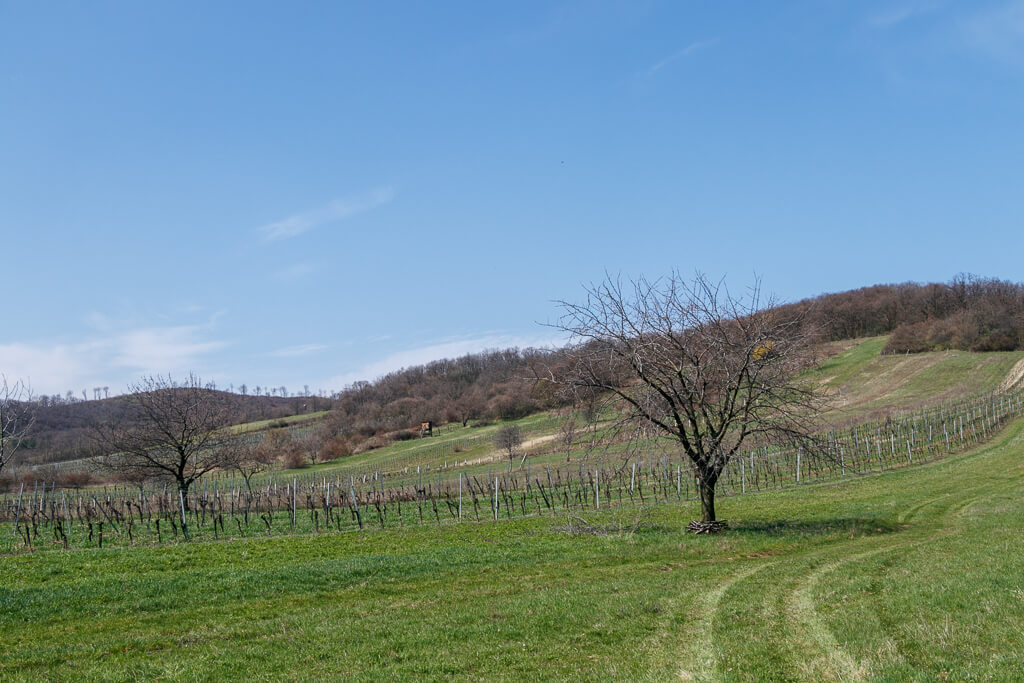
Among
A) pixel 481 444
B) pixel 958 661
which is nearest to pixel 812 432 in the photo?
pixel 958 661

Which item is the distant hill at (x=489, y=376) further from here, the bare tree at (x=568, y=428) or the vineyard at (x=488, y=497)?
the bare tree at (x=568, y=428)

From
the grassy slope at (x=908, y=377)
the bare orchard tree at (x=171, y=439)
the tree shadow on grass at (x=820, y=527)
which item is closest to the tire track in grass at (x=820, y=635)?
the tree shadow on grass at (x=820, y=527)

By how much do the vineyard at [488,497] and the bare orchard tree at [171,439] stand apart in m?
1.46

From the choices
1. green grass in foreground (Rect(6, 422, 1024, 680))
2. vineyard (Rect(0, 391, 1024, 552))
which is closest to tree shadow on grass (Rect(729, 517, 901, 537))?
green grass in foreground (Rect(6, 422, 1024, 680))

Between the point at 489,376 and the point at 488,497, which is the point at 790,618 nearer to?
the point at 488,497

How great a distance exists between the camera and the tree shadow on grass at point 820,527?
16.0m

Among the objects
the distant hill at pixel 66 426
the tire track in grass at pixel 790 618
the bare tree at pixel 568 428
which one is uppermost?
the distant hill at pixel 66 426

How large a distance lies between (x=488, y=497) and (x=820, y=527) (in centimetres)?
1836

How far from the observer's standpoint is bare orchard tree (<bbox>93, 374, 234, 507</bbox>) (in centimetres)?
2942

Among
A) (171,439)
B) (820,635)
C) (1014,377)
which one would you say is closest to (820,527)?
(820,635)

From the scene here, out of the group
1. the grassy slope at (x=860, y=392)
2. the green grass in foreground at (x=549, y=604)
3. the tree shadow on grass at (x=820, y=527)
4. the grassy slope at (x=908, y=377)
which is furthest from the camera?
the grassy slope at (x=860, y=392)

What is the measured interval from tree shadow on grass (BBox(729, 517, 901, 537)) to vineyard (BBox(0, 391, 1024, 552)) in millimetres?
1362

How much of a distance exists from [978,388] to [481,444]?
4556 centimetres

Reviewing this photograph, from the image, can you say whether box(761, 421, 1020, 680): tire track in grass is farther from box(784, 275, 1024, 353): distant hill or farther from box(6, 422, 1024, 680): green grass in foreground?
box(784, 275, 1024, 353): distant hill
